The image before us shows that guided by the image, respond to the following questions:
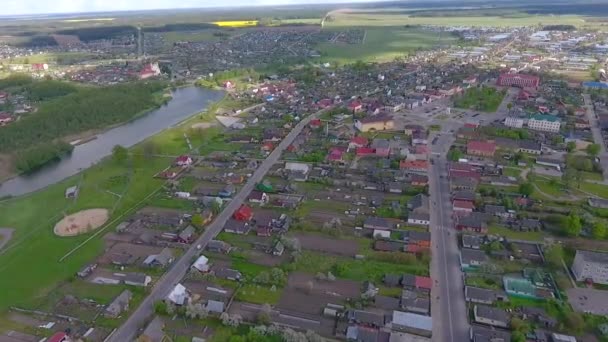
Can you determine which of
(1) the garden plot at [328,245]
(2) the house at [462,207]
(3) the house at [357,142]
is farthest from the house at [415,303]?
(3) the house at [357,142]

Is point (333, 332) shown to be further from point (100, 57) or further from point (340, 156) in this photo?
point (100, 57)

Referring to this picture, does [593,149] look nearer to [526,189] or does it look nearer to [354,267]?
[526,189]

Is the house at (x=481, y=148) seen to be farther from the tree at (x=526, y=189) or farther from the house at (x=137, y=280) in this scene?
the house at (x=137, y=280)

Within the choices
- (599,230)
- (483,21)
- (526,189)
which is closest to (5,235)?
(526,189)

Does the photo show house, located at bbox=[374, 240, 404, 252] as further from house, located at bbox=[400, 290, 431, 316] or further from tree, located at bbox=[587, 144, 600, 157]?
tree, located at bbox=[587, 144, 600, 157]

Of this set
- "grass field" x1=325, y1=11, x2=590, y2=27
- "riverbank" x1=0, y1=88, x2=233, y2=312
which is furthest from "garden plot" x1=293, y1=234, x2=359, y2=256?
"grass field" x1=325, y1=11, x2=590, y2=27

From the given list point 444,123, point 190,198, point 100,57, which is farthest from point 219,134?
point 100,57
